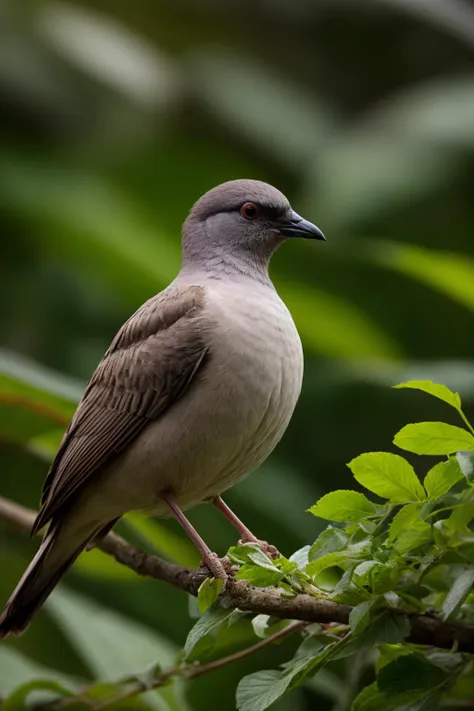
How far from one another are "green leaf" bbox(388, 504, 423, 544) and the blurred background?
977mm

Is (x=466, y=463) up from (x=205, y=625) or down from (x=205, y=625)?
up

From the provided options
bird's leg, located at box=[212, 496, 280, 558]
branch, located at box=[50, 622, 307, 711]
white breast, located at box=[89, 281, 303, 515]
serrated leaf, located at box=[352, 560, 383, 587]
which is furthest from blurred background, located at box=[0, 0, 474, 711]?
serrated leaf, located at box=[352, 560, 383, 587]

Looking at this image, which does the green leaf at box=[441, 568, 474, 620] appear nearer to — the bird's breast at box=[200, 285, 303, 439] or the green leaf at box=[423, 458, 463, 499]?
the green leaf at box=[423, 458, 463, 499]

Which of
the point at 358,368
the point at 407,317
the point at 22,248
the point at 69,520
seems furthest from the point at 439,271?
the point at 22,248

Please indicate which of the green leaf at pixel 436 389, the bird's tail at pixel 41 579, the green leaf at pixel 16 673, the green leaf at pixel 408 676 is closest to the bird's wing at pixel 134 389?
the bird's tail at pixel 41 579

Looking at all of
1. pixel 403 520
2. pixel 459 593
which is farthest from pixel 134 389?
pixel 459 593

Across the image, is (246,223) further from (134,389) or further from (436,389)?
(436,389)

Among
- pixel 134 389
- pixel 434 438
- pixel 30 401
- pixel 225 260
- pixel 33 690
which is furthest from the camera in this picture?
pixel 30 401

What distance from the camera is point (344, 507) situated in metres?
2.46

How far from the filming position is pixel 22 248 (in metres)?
6.67

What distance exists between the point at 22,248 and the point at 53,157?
0.69 m

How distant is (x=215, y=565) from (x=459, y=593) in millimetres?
742

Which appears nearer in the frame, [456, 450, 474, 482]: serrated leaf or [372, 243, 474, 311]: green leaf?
[456, 450, 474, 482]: serrated leaf

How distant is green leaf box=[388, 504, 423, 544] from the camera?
236 cm
